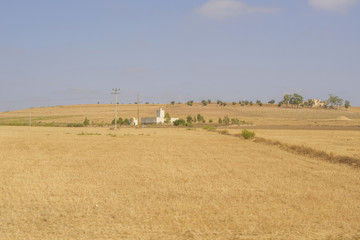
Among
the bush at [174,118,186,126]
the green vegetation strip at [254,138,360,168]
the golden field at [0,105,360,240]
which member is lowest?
the bush at [174,118,186,126]

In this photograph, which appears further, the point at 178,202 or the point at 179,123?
the point at 179,123

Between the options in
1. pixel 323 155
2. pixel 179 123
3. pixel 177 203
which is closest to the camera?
pixel 177 203

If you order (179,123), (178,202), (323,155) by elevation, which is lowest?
(179,123)

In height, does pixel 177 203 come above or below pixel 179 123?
above

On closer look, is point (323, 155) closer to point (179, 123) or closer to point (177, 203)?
point (177, 203)

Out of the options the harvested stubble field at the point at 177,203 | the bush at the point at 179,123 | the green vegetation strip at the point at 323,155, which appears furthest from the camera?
the bush at the point at 179,123

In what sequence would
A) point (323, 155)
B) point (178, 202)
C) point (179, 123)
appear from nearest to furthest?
point (178, 202) → point (323, 155) → point (179, 123)

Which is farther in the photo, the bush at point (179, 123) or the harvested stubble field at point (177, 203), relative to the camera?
the bush at point (179, 123)

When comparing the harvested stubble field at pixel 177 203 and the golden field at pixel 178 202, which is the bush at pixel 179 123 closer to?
the golden field at pixel 178 202

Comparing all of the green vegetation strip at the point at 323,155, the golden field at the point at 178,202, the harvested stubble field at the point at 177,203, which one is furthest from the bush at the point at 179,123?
the harvested stubble field at the point at 177,203

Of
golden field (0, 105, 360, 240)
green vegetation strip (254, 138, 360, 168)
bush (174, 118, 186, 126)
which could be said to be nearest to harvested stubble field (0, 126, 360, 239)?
golden field (0, 105, 360, 240)

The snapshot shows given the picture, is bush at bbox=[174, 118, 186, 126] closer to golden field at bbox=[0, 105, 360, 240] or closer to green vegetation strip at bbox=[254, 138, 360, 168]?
green vegetation strip at bbox=[254, 138, 360, 168]

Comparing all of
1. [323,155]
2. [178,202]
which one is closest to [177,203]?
[178,202]

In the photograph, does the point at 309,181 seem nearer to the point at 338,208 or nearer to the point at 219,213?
the point at 338,208
